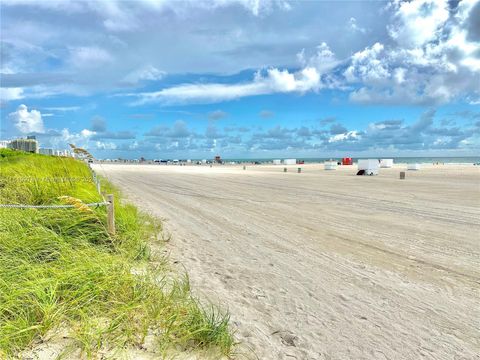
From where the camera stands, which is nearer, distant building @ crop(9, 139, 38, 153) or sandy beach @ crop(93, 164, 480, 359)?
sandy beach @ crop(93, 164, 480, 359)

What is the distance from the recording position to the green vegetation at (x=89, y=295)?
3.11 meters

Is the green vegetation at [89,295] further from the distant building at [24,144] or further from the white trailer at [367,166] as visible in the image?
the distant building at [24,144]

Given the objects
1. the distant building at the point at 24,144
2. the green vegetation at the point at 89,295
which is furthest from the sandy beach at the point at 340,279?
the distant building at the point at 24,144

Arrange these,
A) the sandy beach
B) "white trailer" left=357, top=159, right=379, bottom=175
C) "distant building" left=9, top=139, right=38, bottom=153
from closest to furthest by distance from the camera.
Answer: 1. the sandy beach
2. "white trailer" left=357, top=159, right=379, bottom=175
3. "distant building" left=9, top=139, right=38, bottom=153

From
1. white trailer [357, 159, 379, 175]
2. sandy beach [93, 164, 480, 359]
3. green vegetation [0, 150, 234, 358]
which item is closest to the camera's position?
green vegetation [0, 150, 234, 358]

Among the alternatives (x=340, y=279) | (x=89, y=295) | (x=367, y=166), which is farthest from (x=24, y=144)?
(x=340, y=279)

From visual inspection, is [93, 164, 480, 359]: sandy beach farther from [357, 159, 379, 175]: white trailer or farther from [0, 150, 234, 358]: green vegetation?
[357, 159, 379, 175]: white trailer

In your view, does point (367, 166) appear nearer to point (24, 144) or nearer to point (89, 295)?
point (89, 295)

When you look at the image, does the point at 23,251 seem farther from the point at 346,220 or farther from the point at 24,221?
the point at 346,220

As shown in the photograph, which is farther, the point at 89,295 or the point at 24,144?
the point at 24,144

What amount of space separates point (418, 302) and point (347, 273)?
4.02 ft

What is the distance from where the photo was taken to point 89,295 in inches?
140

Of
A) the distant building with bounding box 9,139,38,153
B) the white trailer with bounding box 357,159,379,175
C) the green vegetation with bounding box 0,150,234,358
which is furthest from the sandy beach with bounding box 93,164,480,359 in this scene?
the distant building with bounding box 9,139,38,153

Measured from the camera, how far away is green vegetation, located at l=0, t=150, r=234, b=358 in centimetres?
311
